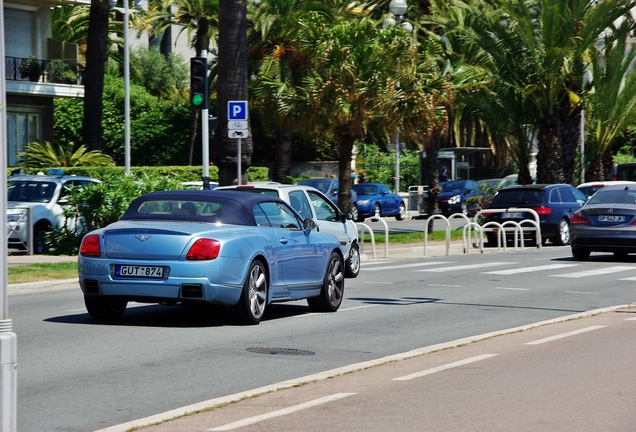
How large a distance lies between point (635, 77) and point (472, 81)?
7371mm

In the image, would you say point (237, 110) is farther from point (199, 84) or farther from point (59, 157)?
point (59, 157)

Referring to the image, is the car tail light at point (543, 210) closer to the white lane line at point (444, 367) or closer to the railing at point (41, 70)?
the white lane line at point (444, 367)

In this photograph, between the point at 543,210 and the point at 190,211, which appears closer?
the point at 190,211

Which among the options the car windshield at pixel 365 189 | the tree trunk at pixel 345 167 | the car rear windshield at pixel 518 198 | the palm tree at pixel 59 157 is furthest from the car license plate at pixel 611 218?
the car windshield at pixel 365 189

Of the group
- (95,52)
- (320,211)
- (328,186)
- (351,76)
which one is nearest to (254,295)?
(320,211)

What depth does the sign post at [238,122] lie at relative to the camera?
909 inches

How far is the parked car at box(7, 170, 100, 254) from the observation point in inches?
973

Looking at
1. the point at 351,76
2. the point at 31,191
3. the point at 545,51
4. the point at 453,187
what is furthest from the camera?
the point at 453,187

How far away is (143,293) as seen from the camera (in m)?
12.5

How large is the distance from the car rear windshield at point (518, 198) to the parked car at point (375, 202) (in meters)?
15.8

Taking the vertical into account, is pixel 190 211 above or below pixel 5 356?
above

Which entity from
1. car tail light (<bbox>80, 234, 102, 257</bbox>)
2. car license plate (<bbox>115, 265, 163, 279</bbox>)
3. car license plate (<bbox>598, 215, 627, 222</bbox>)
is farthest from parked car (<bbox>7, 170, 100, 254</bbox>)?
car license plate (<bbox>115, 265, 163, 279</bbox>)

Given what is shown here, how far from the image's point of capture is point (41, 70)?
46062 millimetres

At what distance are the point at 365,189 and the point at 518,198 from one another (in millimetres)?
17872
